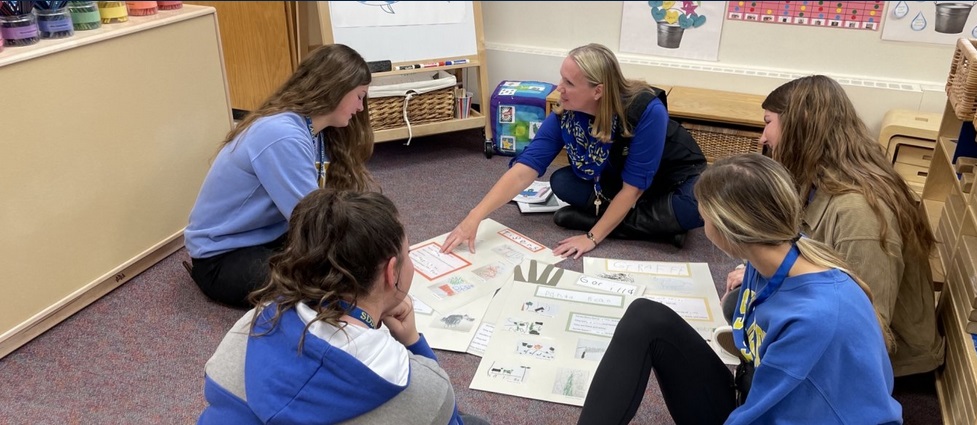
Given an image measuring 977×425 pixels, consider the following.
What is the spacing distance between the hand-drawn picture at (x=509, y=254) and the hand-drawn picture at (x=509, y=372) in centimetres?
53

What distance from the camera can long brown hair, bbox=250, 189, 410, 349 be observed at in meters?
1.07

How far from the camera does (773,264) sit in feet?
4.03

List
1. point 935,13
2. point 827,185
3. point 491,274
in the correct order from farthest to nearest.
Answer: point 935,13, point 491,274, point 827,185

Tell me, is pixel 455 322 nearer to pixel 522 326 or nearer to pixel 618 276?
pixel 522 326

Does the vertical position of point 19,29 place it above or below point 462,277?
above

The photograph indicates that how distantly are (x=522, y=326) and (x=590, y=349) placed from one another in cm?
20

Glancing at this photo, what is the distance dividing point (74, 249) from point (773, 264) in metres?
1.87

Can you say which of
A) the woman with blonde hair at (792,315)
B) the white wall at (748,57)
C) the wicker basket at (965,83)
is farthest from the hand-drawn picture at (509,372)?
the white wall at (748,57)

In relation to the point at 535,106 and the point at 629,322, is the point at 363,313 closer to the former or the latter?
the point at 629,322

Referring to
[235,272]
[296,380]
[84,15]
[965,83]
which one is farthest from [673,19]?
[296,380]

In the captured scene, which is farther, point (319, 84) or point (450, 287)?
point (450, 287)

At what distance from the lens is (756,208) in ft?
3.96

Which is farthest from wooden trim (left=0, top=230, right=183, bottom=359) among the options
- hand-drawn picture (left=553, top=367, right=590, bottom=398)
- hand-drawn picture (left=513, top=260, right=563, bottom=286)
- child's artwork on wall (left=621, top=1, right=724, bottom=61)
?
child's artwork on wall (left=621, top=1, right=724, bottom=61)

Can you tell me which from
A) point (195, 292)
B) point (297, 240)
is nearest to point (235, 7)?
point (195, 292)
